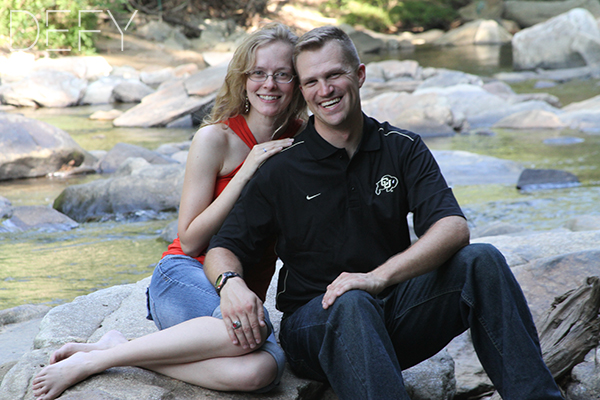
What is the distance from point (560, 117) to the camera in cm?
1164

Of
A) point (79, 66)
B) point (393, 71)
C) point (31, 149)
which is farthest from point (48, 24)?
point (31, 149)

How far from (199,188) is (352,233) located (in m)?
0.72

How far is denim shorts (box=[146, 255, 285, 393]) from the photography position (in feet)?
7.72

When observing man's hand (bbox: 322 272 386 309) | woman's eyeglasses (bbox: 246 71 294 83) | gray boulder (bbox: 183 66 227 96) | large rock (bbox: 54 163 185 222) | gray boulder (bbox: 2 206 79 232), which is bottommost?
gray boulder (bbox: 2 206 79 232)

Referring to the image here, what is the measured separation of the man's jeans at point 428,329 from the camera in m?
2.04

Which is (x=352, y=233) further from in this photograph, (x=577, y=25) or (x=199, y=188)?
(x=577, y=25)

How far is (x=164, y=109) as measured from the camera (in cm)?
1283

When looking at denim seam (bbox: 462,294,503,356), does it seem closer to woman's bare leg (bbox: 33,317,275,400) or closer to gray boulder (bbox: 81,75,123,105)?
woman's bare leg (bbox: 33,317,275,400)

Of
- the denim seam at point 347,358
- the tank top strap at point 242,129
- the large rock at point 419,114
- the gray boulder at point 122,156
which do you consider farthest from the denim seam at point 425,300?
the large rock at point 419,114

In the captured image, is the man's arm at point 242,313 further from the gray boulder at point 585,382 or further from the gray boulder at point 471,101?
the gray boulder at point 471,101

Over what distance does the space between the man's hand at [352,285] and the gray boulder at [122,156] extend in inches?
283

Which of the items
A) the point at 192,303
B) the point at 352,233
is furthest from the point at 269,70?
the point at 192,303

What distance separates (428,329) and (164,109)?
36.9 ft

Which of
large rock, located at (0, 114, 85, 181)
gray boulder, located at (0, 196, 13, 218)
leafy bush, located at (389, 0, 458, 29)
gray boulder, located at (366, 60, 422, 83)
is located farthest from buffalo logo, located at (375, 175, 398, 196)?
leafy bush, located at (389, 0, 458, 29)
